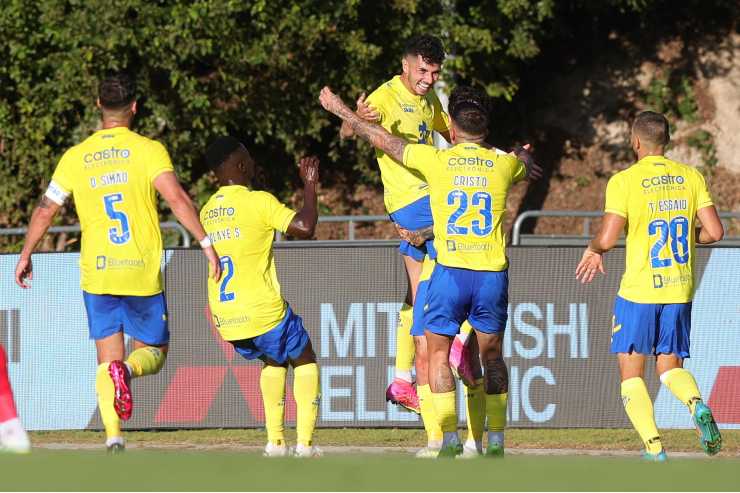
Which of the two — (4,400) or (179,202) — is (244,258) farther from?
(4,400)

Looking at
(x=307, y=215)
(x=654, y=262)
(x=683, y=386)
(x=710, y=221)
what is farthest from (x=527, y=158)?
(x=683, y=386)

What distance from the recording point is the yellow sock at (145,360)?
884 cm

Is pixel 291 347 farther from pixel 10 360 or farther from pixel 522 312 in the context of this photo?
pixel 10 360

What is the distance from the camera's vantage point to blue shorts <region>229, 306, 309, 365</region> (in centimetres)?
977

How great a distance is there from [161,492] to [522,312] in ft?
23.7

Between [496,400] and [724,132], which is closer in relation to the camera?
[496,400]

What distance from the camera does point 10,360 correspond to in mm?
13234

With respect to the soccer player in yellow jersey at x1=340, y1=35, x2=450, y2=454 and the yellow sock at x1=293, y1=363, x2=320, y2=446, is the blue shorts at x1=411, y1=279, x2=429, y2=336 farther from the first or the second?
the yellow sock at x1=293, y1=363, x2=320, y2=446

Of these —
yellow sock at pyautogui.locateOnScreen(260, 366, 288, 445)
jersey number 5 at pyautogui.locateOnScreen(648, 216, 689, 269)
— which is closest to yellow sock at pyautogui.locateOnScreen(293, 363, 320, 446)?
yellow sock at pyautogui.locateOnScreen(260, 366, 288, 445)

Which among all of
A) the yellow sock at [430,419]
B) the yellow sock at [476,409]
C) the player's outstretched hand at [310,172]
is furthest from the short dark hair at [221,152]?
the yellow sock at [476,409]

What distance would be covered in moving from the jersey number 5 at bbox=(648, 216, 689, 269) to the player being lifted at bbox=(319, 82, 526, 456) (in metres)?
0.96

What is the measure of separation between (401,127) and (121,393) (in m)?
2.93

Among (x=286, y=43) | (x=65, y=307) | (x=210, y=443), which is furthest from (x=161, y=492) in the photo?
(x=286, y=43)

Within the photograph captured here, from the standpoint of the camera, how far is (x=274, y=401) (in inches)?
400
